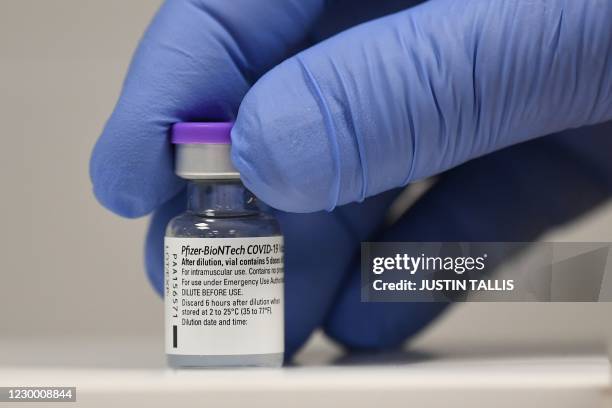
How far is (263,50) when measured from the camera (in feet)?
3.00

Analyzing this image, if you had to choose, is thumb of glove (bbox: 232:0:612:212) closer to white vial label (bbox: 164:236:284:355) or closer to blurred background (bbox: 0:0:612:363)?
white vial label (bbox: 164:236:284:355)

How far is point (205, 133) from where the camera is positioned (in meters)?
0.82

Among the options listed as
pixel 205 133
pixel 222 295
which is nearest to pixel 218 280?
pixel 222 295

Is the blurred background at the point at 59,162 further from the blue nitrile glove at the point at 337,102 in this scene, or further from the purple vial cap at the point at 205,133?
the purple vial cap at the point at 205,133

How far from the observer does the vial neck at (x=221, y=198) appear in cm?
85

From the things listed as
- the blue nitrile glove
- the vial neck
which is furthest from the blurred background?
the vial neck

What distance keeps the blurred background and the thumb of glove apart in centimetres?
49

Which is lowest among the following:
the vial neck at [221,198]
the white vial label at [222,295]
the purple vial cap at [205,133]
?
the white vial label at [222,295]

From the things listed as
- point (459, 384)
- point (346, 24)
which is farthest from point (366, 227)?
point (459, 384)

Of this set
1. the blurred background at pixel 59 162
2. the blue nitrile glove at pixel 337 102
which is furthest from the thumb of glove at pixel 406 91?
the blurred background at pixel 59 162

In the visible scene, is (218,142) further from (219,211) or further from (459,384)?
(459,384)

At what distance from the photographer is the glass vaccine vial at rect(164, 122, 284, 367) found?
0.82m

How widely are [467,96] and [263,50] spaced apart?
0.20 meters

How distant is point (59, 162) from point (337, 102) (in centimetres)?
59
